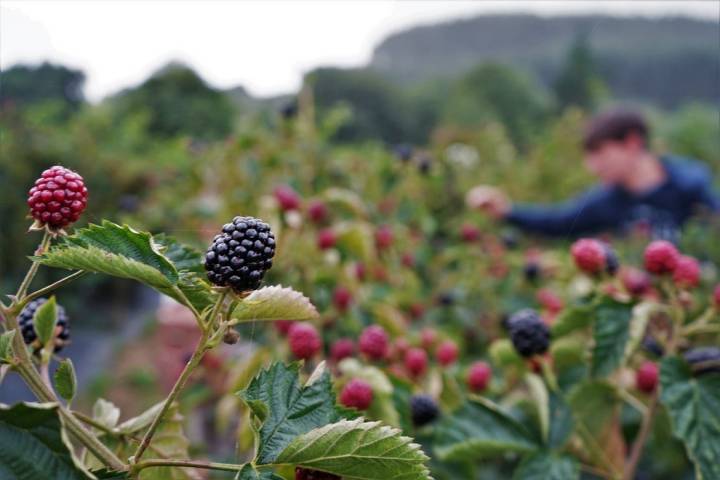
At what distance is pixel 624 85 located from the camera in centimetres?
1216

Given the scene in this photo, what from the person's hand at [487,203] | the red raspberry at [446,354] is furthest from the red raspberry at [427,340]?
the person's hand at [487,203]

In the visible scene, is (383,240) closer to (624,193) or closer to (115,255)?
(115,255)

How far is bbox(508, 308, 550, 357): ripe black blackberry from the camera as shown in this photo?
3.28ft

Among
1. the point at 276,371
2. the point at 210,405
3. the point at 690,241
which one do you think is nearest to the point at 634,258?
the point at 690,241

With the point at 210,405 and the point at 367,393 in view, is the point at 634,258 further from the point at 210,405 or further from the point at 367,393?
the point at 367,393

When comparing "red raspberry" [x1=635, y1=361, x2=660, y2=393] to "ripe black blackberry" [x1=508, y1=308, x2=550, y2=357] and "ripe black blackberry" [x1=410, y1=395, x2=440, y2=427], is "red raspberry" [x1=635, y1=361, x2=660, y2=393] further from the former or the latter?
"ripe black blackberry" [x1=410, y1=395, x2=440, y2=427]

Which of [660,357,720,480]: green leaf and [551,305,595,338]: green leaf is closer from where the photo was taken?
[660,357,720,480]: green leaf

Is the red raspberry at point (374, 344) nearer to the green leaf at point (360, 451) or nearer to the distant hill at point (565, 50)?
the green leaf at point (360, 451)

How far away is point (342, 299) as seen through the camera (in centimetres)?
156

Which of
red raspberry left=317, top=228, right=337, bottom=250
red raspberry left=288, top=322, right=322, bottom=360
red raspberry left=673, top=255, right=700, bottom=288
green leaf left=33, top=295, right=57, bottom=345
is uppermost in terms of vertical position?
green leaf left=33, top=295, right=57, bottom=345

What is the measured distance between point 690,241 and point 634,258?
38 cm

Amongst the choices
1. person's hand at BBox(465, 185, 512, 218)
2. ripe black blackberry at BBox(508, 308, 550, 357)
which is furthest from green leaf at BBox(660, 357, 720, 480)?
person's hand at BBox(465, 185, 512, 218)

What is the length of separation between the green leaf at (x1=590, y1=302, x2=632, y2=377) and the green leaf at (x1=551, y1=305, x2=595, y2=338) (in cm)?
6

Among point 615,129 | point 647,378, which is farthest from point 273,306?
point 615,129
